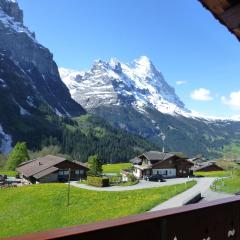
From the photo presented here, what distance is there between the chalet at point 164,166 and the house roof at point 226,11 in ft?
368

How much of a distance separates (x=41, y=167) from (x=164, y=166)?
33049 mm

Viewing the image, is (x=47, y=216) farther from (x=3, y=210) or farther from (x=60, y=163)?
(x=60, y=163)

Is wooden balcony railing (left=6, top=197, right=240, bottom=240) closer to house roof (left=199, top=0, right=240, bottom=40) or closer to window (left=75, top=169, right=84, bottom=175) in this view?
house roof (left=199, top=0, right=240, bottom=40)

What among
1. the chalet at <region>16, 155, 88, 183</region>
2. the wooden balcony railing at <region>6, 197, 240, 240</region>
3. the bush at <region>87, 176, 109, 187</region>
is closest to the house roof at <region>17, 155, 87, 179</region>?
the chalet at <region>16, 155, 88, 183</region>

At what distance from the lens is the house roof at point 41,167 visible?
103 m

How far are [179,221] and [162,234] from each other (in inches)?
10.8

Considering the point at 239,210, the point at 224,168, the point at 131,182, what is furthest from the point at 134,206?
the point at 224,168

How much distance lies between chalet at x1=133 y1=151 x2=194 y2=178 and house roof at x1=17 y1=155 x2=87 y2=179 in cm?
1796

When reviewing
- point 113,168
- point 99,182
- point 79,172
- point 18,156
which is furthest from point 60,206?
point 113,168

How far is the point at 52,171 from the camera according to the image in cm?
10294

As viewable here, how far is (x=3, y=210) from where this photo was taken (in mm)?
62406

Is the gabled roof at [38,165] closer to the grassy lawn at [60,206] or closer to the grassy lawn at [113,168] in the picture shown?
the grassy lawn at [60,206]

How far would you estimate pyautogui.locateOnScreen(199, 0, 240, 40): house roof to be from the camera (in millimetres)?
3408

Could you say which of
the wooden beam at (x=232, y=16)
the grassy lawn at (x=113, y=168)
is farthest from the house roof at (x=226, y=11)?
the grassy lawn at (x=113, y=168)
